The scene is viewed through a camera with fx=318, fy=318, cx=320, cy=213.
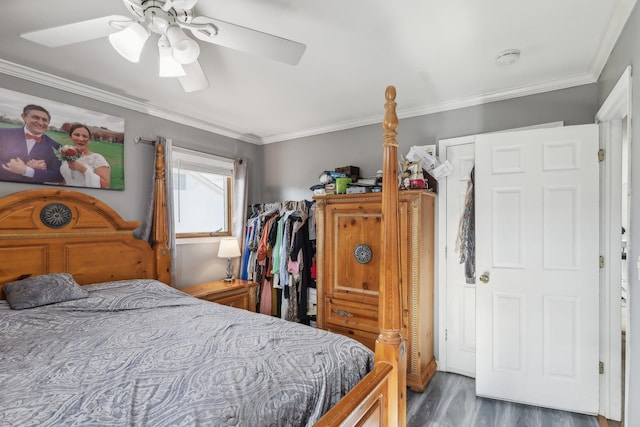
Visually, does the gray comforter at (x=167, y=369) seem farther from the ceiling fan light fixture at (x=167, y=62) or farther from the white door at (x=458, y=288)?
the white door at (x=458, y=288)

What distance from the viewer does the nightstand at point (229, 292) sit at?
9.92ft

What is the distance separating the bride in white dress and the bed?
0.17 m

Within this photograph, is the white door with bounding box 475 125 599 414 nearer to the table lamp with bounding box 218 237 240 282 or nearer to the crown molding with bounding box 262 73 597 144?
the crown molding with bounding box 262 73 597 144

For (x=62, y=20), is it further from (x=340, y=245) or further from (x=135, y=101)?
(x=340, y=245)

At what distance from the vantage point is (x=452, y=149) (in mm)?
2883

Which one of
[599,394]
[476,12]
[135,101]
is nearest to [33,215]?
[135,101]

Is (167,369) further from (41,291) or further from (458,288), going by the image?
(458,288)

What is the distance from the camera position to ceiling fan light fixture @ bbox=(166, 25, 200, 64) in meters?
1.41

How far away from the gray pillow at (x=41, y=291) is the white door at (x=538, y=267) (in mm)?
2907

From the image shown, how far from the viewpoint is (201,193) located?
3629 mm

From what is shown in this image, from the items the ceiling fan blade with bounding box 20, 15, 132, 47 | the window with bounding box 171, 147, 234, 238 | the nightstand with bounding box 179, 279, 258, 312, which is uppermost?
the ceiling fan blade with bounding box 20, 15, 132, 47

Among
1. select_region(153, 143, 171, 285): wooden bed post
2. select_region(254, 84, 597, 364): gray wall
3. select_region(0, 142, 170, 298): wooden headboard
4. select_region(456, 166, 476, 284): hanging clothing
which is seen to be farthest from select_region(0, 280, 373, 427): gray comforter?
select_region(254, 84, 597, 364): gray wall

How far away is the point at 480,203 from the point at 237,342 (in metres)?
2.01

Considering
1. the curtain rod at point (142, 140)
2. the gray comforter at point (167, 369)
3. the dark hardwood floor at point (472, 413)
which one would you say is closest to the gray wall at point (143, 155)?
the curtain rod at point (142, 140)
